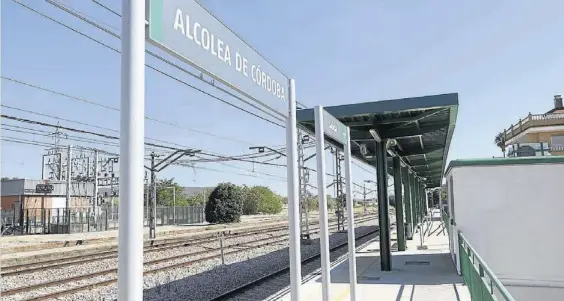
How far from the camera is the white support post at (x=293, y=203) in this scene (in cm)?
413

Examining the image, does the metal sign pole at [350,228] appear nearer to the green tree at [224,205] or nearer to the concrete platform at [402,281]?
the concrete platform at [402,281]

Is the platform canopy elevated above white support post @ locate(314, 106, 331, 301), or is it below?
above

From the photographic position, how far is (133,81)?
2.14 metres

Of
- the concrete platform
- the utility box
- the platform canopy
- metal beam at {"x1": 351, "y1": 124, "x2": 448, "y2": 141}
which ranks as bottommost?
the concrete platform

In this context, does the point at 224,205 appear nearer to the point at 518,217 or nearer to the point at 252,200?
the point at 252,200

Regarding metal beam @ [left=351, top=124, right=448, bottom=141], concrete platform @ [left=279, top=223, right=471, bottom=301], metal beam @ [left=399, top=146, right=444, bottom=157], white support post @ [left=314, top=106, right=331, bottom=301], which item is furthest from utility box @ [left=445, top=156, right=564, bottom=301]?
metal beam @ [left=399, top=146, right=444, bottom=157]

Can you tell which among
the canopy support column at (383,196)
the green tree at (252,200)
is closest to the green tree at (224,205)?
the green tree at (252,200)

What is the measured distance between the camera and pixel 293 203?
13.9 ft

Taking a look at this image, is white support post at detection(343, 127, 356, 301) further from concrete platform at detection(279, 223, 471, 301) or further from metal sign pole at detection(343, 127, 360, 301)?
concrete platform at detection(279, 223, 471, 301)

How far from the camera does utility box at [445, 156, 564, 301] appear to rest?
9.85 m

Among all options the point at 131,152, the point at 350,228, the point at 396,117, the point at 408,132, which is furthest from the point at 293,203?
the point at 408,132

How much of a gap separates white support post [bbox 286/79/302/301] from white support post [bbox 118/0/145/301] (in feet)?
7.17

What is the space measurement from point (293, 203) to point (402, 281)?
21.3 ft

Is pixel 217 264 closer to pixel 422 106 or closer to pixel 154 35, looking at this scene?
pixel 422 106
